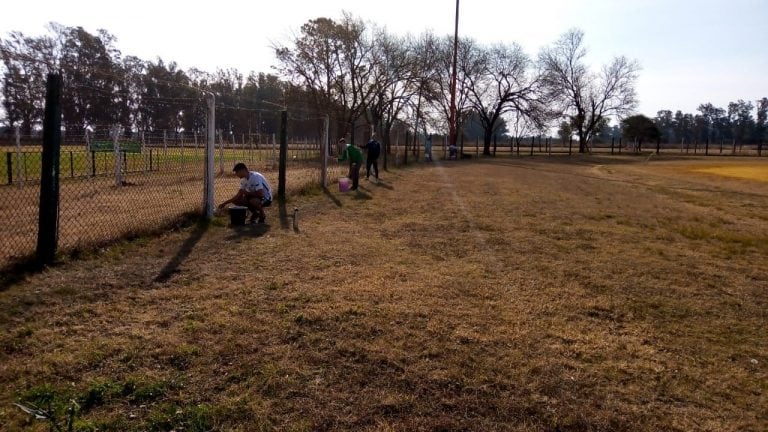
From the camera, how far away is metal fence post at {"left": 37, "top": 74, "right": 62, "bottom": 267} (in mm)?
4719

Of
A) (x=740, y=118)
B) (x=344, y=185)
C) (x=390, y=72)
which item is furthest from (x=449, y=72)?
(x=740, y=118)

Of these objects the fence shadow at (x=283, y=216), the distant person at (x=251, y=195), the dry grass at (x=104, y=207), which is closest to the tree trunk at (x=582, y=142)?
the dry grass at (x=104, y=207)

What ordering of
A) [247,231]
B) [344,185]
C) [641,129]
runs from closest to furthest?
1. [247,231]
2. [344,185]
3. [641,129]

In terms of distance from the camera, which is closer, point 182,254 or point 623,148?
point 182,254

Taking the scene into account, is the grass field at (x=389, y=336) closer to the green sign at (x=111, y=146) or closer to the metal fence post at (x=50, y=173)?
the metal fence post at (x=50, y=173)

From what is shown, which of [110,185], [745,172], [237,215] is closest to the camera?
[237,215]

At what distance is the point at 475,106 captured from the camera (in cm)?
4644

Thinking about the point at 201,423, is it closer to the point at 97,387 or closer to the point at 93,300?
the point at 97,387

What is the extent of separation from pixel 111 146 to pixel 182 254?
9414 mm

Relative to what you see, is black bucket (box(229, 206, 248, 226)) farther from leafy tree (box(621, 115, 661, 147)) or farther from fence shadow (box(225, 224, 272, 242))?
leafy tree (box(621, 115, 661, 147))

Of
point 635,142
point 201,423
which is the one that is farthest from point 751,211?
point 635,142

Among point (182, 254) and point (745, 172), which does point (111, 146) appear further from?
point (745, 172)

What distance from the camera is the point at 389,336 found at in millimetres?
3695

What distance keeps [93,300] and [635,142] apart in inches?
2530
